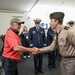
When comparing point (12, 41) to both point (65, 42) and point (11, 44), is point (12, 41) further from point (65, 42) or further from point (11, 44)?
point (65, 42)

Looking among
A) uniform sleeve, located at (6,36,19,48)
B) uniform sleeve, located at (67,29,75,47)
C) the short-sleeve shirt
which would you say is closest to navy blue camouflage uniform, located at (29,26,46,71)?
the short-sleeve shirt

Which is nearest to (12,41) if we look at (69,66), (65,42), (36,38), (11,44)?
(11,44)

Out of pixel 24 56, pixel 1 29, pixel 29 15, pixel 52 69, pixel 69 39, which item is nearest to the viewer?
pixel 69 39

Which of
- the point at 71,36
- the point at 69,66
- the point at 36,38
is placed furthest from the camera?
the point at 36,38

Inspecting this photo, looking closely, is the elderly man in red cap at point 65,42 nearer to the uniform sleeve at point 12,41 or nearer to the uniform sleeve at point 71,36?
the uniform sleeve at point 71,36

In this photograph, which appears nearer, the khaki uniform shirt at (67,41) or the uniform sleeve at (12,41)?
the khaki uniform shirt at (67,41)

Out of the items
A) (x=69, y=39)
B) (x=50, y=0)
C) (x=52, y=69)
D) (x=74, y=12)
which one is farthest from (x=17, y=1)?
(x=69, y=39)

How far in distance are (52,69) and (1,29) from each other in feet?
14.8

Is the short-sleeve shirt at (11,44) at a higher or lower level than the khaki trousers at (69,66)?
higher

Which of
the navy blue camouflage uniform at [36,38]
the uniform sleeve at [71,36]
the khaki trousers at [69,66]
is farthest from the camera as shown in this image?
the navy blue camouflage uniform at [36,38]

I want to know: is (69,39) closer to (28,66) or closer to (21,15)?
(28,66)

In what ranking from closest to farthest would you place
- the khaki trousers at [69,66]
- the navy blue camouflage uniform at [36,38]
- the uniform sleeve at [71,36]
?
1. the uniform sleeve at [71,36]
2. the khaki trousers at [69,66]
3. the navy blue camouflage uniform at [36,38]

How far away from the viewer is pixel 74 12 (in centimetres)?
904

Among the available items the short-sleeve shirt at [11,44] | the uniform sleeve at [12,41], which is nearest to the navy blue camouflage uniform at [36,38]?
the short-sleeve shirt at [11,44]
